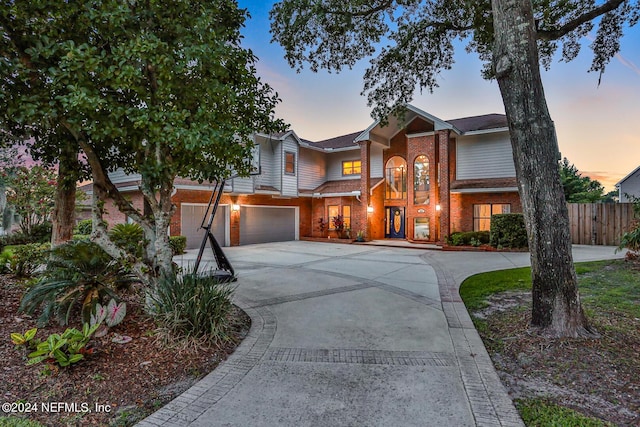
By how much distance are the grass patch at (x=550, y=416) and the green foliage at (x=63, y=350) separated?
3888mm

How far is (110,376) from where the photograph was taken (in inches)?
125

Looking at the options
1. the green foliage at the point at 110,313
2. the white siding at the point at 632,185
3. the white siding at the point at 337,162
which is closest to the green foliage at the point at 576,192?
the white siding at the point at 632,185

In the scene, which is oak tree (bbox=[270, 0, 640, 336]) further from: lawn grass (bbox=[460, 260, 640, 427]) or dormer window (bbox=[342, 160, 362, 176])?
dormer window (bbox=[342, 160, 362, 176])

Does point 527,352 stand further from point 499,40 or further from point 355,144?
point 355,144

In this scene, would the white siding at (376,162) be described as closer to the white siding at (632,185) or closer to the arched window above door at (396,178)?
the arched window above door at (396,178)

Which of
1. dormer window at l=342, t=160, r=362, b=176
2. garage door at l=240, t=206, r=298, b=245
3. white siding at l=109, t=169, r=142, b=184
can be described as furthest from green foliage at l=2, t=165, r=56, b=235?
dormer window at l=342, t=160, r=362, b=176

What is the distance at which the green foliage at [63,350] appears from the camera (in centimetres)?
308

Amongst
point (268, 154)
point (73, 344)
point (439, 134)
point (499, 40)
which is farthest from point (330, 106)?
point (73, 344)

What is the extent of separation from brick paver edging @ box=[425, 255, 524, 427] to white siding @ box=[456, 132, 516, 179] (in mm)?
13085

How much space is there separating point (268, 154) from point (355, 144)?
5043 mm

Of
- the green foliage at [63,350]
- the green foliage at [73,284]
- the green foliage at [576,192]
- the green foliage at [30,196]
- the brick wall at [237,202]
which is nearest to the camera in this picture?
the green foliage at [63,350]

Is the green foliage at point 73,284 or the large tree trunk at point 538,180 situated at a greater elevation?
the large tree trunk at point 538,180

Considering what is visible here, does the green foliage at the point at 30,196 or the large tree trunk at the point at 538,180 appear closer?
the large tree trunk at the point at 538,180

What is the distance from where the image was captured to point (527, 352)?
3.81 meters
